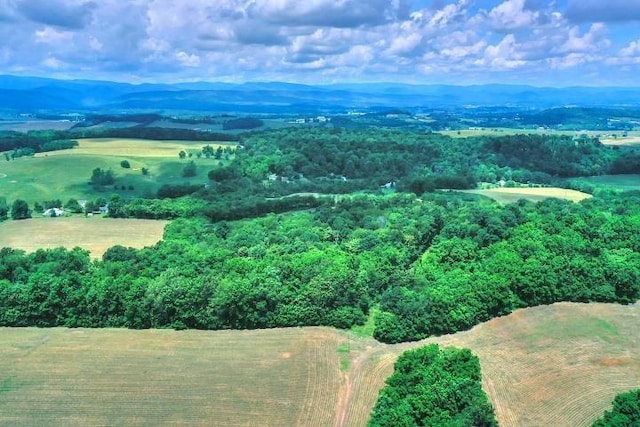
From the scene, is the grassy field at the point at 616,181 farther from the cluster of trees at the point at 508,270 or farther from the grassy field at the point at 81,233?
the grassy field at the point at 81,233

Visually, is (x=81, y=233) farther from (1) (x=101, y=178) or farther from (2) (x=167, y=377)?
(2) (x=167, y=377)

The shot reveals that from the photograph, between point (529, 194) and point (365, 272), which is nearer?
point (365, 272)


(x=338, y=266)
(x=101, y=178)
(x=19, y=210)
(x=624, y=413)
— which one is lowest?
(x=19, y=210)

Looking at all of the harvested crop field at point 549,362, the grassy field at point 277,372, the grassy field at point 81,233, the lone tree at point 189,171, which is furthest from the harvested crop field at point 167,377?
the lone tree at point 189,171

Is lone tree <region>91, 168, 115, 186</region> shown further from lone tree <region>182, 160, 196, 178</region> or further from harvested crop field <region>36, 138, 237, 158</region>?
harvested crop field <region>36, 138, 237, 158</region>

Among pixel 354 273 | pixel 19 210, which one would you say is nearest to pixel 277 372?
pixel 354 273

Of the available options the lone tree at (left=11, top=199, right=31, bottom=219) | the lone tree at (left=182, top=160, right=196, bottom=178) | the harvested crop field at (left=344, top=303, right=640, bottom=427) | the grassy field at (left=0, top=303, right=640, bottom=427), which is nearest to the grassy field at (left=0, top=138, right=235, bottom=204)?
the lone tree at (left=182, top=160, right=196, bottom=178)
